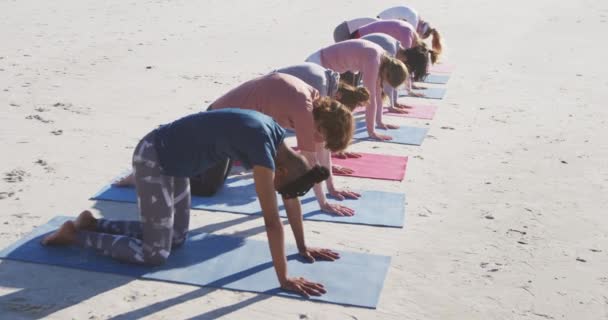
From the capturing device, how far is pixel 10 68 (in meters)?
9.67

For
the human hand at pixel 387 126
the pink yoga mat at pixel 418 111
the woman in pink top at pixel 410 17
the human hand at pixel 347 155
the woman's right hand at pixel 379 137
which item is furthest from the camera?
the woman in pink top at pixel 410 17

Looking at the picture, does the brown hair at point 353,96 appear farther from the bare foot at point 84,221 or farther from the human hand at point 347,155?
the bare foot at point 84,221

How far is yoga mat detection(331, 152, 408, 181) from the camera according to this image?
6.75m

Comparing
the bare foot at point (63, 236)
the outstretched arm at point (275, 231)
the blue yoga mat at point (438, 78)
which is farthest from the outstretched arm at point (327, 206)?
the blue yoga mat at point (438, 78)

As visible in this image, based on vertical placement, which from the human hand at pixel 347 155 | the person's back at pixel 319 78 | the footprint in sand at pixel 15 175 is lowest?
the human hand at pixel 347 155

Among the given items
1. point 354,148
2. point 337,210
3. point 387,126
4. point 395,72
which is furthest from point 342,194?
point 387,126

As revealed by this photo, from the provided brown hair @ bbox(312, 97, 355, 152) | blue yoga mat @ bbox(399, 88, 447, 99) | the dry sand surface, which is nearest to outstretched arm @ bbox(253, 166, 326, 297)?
the dry sand surface

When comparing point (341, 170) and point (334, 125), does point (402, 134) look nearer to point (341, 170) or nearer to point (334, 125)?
point (341, 170)

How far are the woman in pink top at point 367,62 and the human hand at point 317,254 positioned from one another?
2281 millimetres

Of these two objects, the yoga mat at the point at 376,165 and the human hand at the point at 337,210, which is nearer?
the human hand at the point at 337,210

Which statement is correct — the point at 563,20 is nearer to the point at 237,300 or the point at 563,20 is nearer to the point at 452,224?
the point at 452,224

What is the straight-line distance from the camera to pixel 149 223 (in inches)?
179

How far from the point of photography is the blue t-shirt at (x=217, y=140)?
409 cm

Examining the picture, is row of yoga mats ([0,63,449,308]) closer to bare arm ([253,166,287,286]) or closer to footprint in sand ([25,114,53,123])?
bare arm ([253,166,287,286])
